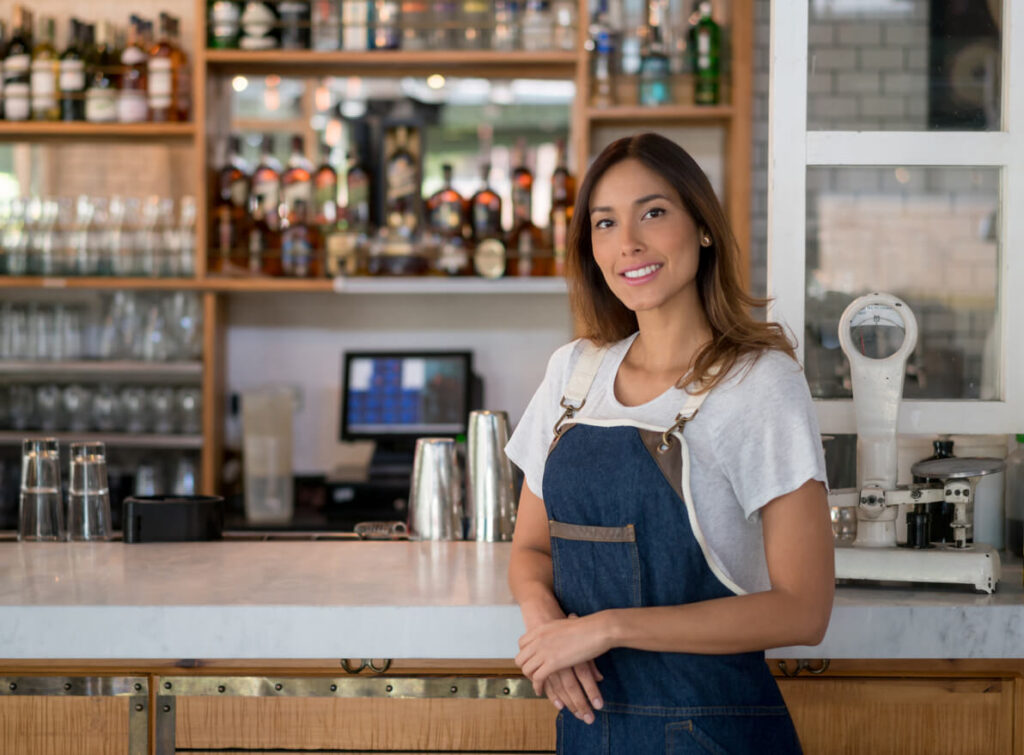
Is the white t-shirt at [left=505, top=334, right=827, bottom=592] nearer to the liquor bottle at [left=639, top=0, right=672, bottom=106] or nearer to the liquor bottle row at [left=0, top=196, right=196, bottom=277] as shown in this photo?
the liquor bottle at [left=639, top=0, right=672, bottom=106]

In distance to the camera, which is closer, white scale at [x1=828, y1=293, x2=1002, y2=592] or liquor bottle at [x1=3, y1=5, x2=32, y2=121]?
white scale at [x1=828, y1=293, x2=1002, y2=592]

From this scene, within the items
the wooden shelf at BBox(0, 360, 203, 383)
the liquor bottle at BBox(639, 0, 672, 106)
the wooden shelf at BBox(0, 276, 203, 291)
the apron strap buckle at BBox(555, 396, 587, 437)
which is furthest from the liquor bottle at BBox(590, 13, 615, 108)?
the apron strap buckle at BBox(555, 396, 587, 437)

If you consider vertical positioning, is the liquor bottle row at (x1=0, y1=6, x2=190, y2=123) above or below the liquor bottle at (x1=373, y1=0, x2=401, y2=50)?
below

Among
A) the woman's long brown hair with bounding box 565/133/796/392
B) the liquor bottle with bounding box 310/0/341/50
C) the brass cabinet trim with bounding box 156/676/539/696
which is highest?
the liquor bottle with bounding box 310/0/341/50

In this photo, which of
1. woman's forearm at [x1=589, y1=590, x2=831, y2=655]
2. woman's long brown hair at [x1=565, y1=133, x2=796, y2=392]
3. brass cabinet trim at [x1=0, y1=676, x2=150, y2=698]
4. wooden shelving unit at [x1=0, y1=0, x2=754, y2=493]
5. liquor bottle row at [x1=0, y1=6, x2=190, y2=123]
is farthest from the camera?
liquor bottle row at [x1=0, y1=6, x2=190, y2=123]

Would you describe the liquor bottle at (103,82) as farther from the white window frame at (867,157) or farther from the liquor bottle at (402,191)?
the white window frame at (867,157)

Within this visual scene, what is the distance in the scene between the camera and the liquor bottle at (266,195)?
370 centimetres

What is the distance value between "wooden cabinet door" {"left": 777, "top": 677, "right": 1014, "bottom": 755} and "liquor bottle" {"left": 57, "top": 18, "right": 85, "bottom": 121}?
3.01 metres

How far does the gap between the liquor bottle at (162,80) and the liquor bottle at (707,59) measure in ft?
5.49

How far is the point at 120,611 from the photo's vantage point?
1.55 meters

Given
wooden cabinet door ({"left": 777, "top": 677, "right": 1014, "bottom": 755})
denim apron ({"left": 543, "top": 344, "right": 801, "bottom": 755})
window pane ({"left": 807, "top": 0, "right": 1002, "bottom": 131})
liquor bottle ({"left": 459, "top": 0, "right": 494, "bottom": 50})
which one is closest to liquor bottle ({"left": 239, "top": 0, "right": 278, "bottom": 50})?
liquor bottle ({"left": 459, "top": 0, "right": 494, "bottom": 50})

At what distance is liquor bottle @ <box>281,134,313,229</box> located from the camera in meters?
3.71

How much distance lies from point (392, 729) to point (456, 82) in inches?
106

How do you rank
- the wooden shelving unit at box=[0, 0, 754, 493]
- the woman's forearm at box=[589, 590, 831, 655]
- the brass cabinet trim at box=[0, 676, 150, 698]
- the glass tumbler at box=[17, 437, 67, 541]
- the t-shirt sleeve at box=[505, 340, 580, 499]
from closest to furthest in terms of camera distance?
1. the woman's forearm at box=[589, 590, 831, 655]
2. the t-shirt sleeve at box=[505, 340, 580, 499]
3. the brass cabinet trim at box=[0, 676, 150, 698]
4. the glass tumbler at box=[17, 437, 67, 541]
5. the wooden shelving unit at box=[0, 0, 754, 493]
